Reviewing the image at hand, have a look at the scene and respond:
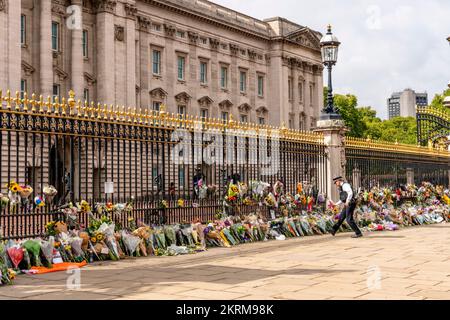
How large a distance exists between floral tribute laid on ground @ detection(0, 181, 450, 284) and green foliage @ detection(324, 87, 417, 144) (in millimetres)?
35357

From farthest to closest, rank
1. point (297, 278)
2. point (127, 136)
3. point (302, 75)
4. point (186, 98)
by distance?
point (302, 75), point (186, 98), point (127, 136), point (297, 278)

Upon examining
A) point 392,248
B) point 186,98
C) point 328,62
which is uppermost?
point 186,98

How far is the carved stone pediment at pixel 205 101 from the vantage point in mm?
47622

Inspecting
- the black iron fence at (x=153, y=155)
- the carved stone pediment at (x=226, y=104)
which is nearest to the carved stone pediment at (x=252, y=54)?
the carved stone pediment at (x=226, y=104)

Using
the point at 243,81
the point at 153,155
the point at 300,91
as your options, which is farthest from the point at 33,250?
the point at 300,91

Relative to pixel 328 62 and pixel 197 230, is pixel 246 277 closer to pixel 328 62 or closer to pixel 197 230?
pixel 197 230

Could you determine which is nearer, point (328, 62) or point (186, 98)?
point (328, 62)

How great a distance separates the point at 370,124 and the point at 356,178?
64314 millimetres

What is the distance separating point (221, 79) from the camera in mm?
50875

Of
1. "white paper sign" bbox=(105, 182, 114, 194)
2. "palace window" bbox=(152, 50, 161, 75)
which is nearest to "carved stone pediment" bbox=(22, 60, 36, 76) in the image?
"palace window" bbox=(152, 50, 161, 75)

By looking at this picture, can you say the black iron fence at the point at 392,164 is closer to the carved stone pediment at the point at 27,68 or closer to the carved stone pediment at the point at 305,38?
the carved stone pediment at the point at 27,68

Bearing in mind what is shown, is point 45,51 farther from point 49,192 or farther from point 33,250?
point 33,250
